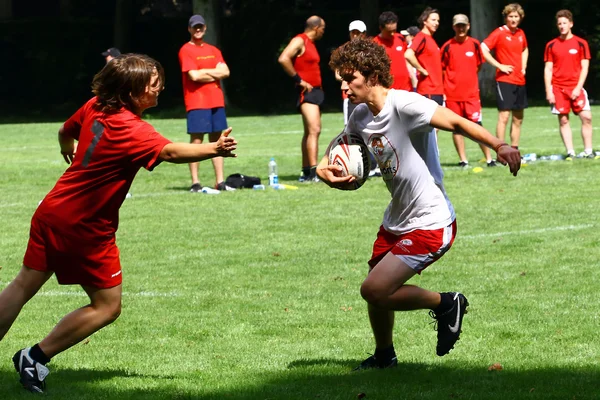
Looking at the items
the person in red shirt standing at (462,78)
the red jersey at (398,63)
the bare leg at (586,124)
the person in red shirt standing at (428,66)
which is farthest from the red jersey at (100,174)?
the bare leg at (586,124)

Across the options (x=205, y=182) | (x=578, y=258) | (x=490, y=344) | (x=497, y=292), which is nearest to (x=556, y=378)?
(x=490, y=344)

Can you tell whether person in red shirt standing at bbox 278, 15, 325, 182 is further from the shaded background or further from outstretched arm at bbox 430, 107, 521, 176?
the shaded background

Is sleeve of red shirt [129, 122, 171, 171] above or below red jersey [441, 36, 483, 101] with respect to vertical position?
above

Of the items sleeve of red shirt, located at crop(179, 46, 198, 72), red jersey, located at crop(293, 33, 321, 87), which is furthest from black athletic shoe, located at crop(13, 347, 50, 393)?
red jersey, located at crop(293, 33, 321, 87)

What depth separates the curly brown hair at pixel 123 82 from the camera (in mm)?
5984

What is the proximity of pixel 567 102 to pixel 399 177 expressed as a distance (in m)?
11.6

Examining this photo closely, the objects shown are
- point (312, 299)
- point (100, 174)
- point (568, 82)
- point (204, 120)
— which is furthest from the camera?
point (568, 82)

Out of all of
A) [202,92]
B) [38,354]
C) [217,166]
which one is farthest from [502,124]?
[38,354]

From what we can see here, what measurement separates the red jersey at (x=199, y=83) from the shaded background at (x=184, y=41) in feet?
65.9

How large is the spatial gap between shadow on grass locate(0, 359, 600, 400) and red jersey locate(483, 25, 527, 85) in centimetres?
1131

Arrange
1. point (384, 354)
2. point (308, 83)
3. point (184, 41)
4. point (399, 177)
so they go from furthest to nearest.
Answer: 1. point (184, 41)
2. point (308, 83)
3. point (384, 354)
4. point (399, 177)

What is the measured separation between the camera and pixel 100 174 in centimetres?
594

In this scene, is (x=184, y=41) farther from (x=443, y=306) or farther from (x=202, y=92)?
(x=443, y=306)

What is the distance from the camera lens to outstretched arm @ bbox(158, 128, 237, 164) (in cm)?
565
